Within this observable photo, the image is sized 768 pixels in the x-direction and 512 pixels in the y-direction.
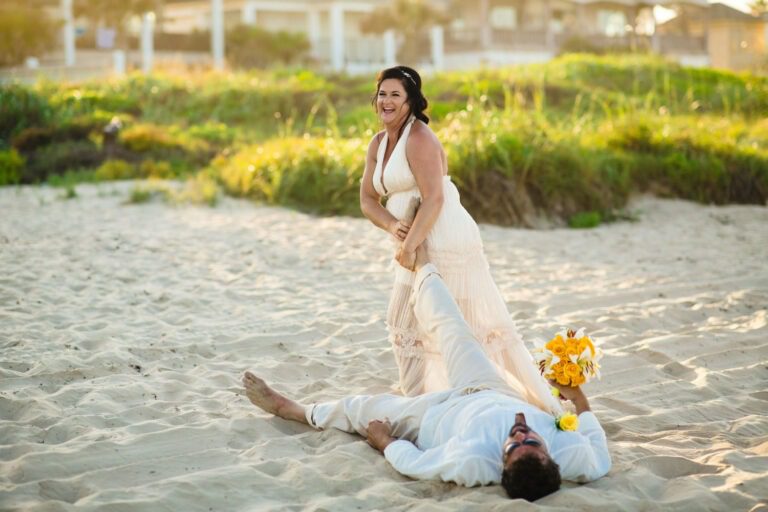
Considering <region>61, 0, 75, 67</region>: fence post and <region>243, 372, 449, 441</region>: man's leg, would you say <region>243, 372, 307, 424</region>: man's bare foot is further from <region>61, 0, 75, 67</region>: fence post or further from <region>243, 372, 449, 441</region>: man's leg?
<region>61, 0, 75, 67</region>: fence post

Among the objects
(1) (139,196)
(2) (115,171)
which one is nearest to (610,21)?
(2) (115,171)

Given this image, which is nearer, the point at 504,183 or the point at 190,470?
the point at 190,470

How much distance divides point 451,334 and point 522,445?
874 mm

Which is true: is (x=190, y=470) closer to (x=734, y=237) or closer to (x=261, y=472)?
(x=261, y=472)

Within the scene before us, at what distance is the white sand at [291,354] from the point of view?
366cm

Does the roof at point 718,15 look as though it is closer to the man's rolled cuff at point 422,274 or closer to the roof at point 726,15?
the roof at point 726,15

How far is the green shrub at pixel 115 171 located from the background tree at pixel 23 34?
50.9 ft

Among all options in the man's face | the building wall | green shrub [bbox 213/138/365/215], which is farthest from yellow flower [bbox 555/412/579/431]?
the building wall

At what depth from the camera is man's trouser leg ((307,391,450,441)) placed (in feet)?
13.3

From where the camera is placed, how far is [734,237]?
10234 mm

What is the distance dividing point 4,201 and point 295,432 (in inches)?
346

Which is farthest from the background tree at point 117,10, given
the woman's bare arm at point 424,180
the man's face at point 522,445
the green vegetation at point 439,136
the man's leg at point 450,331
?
the man's face at point 522,445

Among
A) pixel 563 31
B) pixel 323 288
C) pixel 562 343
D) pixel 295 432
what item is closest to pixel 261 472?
pixel 295 432

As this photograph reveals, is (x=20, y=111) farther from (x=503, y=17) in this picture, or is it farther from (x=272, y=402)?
(x=503, y=17)
